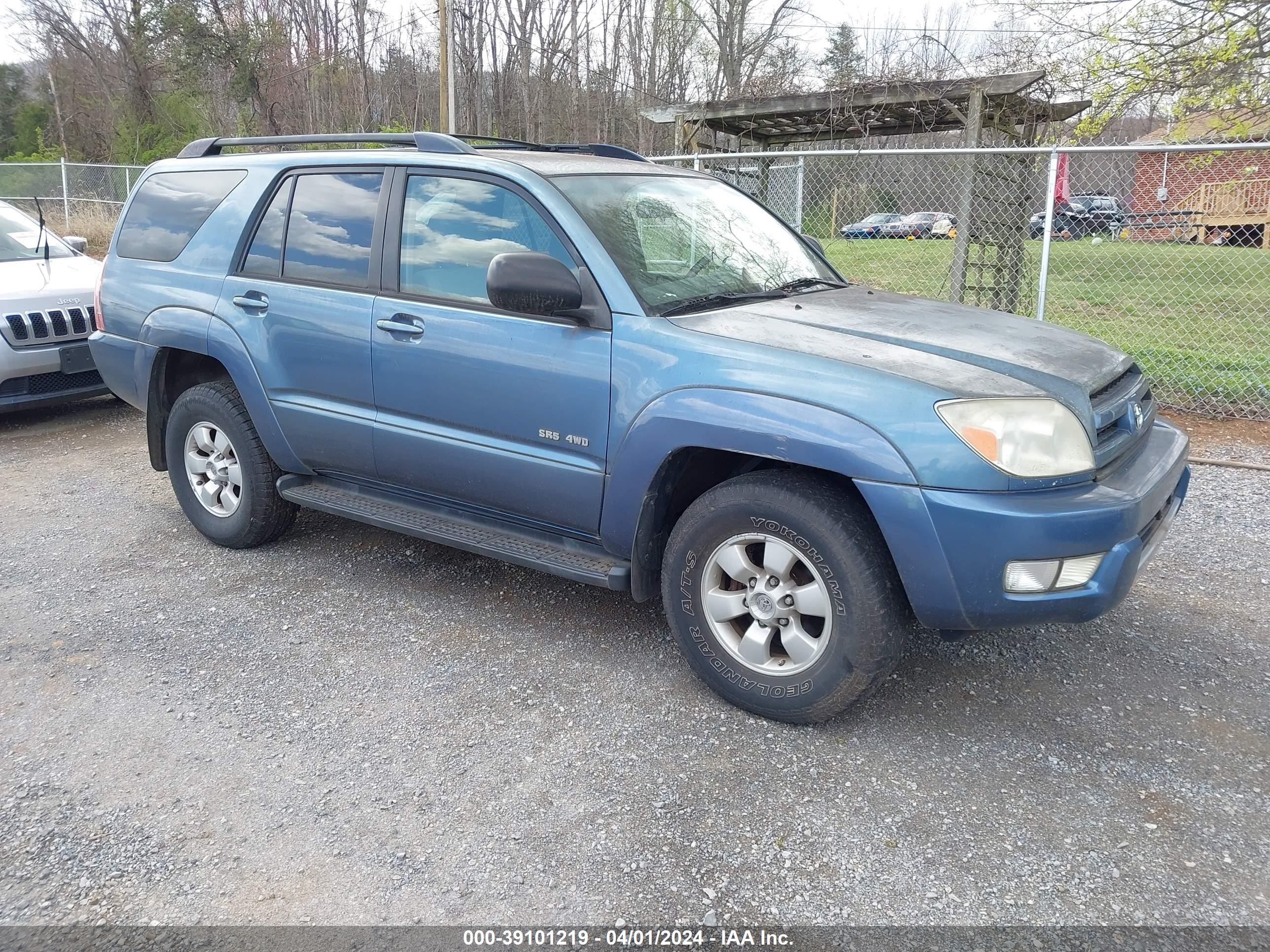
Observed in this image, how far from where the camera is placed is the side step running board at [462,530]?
353cm

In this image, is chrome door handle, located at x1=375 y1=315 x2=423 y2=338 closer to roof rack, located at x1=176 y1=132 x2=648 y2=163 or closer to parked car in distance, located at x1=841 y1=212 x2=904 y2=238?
roof rack, located at x1=176 y1=132 x2=648 y2=163

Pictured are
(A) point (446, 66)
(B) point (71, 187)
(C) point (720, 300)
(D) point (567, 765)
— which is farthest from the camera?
(B) point (71, 187)

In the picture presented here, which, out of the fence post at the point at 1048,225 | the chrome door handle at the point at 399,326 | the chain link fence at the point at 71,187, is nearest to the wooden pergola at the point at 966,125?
the fence post at the point at 1048,225

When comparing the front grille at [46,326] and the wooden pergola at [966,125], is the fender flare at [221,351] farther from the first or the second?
the wooden pergola at [966,125]

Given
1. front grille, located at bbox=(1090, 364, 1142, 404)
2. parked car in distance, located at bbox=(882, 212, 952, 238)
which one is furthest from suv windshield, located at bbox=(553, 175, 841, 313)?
parked car in distance, located at bbox=(882, 212, 952, 238)

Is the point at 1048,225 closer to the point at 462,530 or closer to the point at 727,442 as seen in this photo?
the point at 727,442

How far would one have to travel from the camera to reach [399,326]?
3855mm

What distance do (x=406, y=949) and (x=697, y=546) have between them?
59.2 inches

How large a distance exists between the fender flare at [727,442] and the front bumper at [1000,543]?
0.09m

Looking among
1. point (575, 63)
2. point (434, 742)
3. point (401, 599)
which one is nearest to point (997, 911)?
point (434, 742)

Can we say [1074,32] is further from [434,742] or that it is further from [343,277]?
[434,742]

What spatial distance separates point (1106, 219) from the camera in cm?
999

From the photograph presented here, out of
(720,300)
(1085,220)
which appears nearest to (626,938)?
(720,300)

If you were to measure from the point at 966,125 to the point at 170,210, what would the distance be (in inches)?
357
